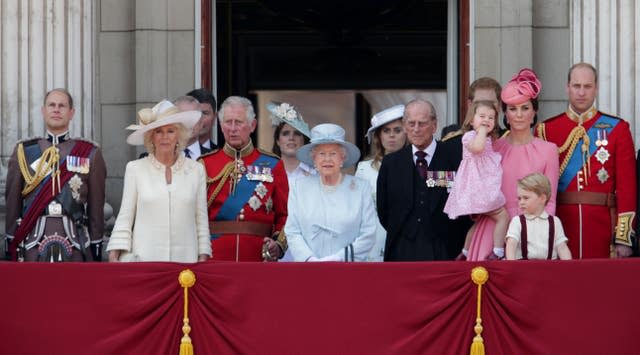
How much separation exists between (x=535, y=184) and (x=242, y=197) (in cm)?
202

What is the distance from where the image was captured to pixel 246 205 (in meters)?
11.5

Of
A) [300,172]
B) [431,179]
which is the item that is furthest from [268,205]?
[431,179]

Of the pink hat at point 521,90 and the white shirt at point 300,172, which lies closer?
the pink hat at point 521,90

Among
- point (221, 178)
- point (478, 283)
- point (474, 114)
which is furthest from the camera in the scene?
point (221, 178)

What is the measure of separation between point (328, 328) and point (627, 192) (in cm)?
232

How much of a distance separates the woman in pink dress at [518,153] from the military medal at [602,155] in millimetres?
411

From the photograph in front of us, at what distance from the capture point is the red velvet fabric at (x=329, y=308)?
10086 millimetres

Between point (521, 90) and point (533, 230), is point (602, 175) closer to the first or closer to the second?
point (521, 90)

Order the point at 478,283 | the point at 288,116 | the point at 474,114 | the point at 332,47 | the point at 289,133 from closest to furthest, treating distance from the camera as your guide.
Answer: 1. the point at 478,283
2. the point at 474,114
3. the point at 288,116
4. the point at 289,133
5. the point at 332,47

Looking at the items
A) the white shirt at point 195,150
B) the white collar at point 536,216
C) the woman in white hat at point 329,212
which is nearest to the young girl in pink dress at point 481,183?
the white collar at point 536,216

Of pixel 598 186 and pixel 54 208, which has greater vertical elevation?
pixel 598 186

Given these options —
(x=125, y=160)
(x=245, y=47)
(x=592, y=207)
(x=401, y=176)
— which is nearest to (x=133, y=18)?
(x=125, y=160)

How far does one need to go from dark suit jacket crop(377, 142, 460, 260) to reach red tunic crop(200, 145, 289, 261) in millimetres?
819

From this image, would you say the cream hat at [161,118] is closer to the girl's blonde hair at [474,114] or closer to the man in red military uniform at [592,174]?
the girl's blonde hair at [474,114]
